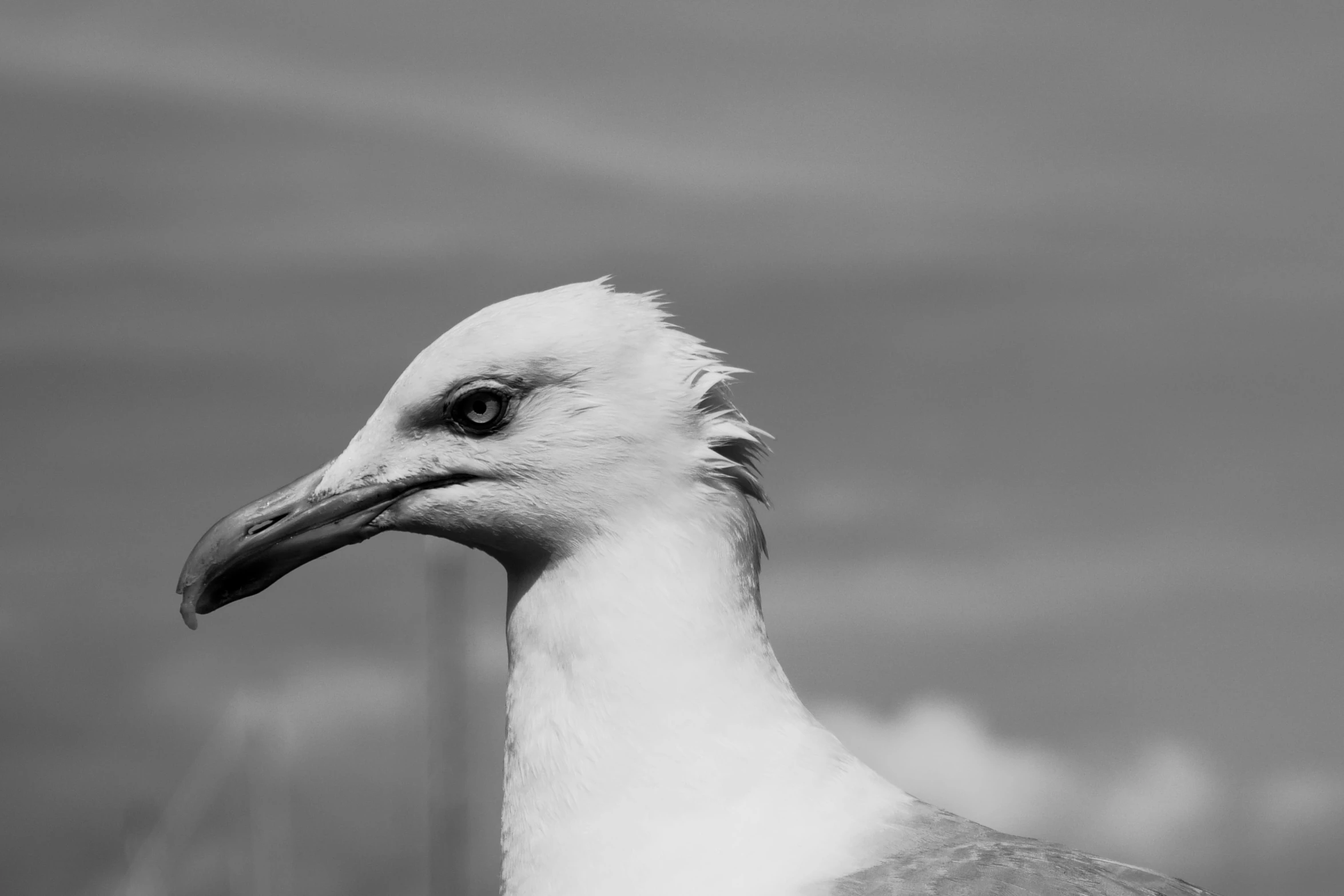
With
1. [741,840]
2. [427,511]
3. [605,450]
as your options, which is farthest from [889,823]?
[427,511]

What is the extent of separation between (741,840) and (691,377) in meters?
1.32

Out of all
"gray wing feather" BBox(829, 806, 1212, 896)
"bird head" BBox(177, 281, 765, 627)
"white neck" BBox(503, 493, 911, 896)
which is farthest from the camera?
"bird head" BBox(177, 281, 765, 627)

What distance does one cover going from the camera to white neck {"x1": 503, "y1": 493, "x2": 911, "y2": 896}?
4.48 m

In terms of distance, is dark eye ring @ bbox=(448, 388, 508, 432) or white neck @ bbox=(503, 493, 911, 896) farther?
dark eye ring @ bbox=(448, 388, 508, 432)

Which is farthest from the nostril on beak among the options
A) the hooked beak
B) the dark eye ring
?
the dark eye ring

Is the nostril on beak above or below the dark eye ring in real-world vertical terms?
below

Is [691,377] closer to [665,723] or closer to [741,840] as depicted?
[665,723]

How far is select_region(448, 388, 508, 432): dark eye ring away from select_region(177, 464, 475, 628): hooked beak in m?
0.16

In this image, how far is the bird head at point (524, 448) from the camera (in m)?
4.80

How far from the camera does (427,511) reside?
4949 mm

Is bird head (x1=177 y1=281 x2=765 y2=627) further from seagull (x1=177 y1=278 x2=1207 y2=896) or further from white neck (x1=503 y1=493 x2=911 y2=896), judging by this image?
white neck (x1=503 y1=493 x2=911 y2=896)

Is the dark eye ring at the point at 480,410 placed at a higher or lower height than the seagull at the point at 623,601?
higher

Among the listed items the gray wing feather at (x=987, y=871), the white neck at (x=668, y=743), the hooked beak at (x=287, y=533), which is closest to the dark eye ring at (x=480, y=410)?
the hooked beak at (x=287, y=533)

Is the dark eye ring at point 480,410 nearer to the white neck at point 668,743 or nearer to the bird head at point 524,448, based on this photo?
the bird head at point 524,448
